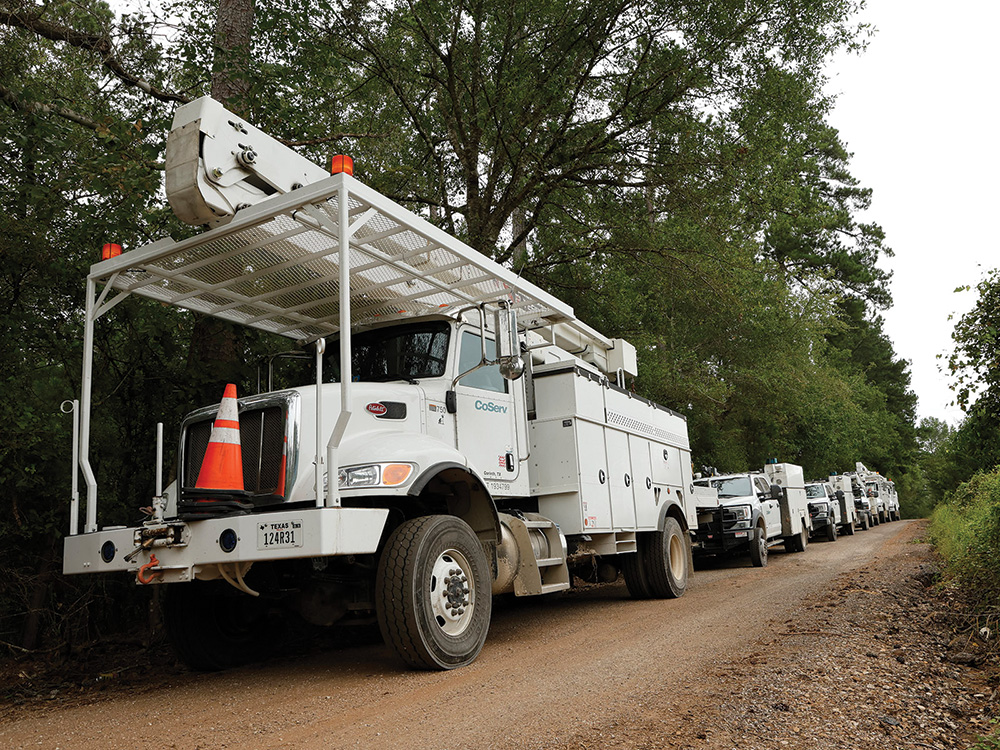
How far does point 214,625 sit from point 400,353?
9.62 ft

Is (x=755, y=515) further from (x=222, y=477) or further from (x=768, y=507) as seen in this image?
(x=222, y=477)

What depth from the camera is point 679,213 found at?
15.3 metres

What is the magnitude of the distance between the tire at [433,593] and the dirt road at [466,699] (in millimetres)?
186

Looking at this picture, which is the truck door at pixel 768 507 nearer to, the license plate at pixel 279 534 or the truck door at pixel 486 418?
the truck door at pixel 486 418

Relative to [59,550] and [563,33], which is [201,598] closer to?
[59,550]

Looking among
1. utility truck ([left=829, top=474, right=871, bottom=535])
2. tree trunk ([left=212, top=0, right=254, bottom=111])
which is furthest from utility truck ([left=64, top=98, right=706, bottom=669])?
utility truck ([left=829, top=474, right=871, bottom=535])

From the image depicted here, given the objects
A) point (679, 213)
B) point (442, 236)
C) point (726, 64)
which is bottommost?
point (442, 236)

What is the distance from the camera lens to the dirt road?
4.29 metres

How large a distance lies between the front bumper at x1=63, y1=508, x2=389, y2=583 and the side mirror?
178cm

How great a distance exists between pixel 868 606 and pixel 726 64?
→ 32.4 feet

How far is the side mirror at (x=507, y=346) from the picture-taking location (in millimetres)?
6688

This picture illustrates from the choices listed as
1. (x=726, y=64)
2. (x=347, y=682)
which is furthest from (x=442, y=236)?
(x=726, y=64)

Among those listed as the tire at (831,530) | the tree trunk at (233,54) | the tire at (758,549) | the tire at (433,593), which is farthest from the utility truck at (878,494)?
the tire at (433,593)

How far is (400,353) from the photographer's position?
756 centimetres
